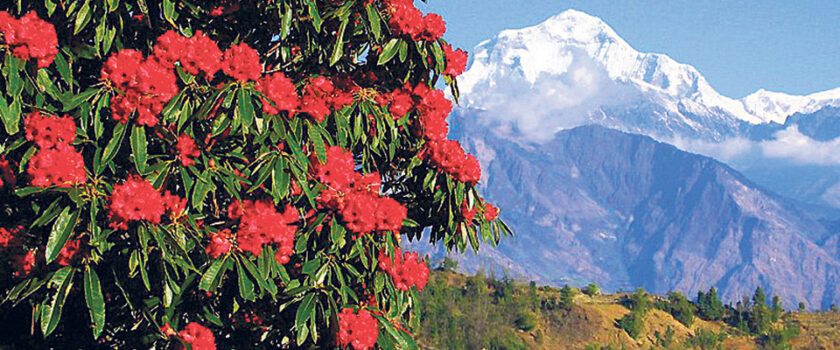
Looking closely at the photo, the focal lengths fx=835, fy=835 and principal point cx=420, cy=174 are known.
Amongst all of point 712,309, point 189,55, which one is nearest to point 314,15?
point 189,55

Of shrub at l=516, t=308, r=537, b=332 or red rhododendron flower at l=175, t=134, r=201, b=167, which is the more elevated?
shrub at l=516, t=308, r=537, b=332

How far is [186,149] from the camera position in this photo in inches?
227

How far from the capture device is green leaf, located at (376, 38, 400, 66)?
693cm

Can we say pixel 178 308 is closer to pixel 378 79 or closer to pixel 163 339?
pixel 163 339

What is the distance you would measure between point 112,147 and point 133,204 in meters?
0.53

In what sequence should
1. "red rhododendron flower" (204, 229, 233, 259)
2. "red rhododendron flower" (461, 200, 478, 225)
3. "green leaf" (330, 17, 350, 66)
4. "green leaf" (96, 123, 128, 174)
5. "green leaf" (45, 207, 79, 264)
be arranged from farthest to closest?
"red rhododendron flower" (461, 200, 478, 225) → "green leaf" (330, 17, 350, 66) → "red rhododendron flower" (204, 229, 233, 259) → "green leaf" (96, 123, 128, 174) → "green leaf" (45, 207, 79, 264)

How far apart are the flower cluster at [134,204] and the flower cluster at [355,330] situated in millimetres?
1707

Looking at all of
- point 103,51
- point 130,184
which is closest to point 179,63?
point 103,51

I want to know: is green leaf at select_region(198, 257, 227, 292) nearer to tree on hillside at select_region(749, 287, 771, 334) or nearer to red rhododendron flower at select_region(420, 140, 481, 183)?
red rhododendron flower at select_region(420, 140, 481, 183)

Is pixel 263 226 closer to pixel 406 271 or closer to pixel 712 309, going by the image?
pixel 406 271

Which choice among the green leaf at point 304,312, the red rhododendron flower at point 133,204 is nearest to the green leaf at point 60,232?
the red rhododendron flower at point 133,204

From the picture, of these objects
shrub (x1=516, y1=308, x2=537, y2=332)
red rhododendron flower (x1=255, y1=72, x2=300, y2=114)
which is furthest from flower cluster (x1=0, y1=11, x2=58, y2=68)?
shrub (x1=516, y1=308, x2=537, y2=332)

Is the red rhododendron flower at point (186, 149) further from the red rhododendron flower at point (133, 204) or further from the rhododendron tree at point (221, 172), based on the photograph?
the red rhododendron flower at point (133, 204)

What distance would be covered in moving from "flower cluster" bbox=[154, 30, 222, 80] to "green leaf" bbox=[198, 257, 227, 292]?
1362 millimetres
